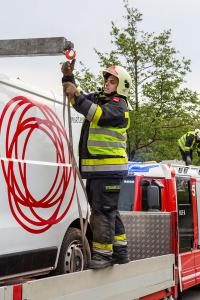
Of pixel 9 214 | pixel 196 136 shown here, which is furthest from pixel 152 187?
pixel 196 136

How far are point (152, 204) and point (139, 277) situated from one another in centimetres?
267

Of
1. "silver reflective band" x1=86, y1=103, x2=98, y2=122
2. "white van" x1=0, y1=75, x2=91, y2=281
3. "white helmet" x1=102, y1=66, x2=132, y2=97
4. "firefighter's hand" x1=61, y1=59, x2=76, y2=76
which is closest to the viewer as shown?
"white van" x1=0, y1=75, x2=91, y2=281

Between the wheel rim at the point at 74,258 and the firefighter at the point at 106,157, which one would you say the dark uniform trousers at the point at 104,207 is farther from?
the wheel rim at the point at 74,258

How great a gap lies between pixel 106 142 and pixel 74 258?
1237 millimetres

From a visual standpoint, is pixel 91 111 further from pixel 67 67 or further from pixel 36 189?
pixel 36 189

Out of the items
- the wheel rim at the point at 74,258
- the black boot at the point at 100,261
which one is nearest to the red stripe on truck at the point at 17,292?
the black boot at the point at 100,261

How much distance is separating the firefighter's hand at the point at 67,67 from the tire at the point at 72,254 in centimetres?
157

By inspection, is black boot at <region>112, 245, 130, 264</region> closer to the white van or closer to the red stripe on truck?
the white van

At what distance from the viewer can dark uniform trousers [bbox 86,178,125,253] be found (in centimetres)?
539

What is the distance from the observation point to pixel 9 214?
4664 millimetres

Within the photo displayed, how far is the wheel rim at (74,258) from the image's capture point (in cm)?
573

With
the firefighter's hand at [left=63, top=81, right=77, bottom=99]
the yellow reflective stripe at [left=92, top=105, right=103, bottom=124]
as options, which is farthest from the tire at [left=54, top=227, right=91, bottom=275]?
the firefighter's hand at [left=63, top=81, right=77, bottom=99]

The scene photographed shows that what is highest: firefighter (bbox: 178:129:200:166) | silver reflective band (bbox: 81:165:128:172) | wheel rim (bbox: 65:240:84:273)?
firefighter (bbox: 178:129:200:166)

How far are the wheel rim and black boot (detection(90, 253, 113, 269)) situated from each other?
50 cm
